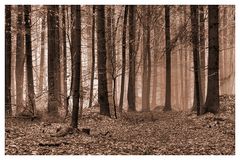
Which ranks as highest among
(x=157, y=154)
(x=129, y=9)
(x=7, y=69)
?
(x=129, y=9)

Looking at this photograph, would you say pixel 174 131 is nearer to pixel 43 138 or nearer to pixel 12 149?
pixel 43 138

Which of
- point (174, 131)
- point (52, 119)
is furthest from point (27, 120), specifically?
point (174, 131)

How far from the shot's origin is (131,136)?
12.2m

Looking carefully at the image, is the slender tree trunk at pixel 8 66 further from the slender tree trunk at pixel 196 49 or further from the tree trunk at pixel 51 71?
the slender tree trunk at pixel 196 49

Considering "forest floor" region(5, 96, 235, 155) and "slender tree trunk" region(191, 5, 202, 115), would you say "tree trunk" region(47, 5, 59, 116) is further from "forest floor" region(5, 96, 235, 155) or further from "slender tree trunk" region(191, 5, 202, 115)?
"slender tree trunk" region(191, 5, 202, 115)

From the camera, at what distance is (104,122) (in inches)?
577

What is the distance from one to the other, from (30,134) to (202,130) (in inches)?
223

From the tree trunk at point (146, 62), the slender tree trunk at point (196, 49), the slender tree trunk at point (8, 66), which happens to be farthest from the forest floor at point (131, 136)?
the tree trunk at point (146, 62)

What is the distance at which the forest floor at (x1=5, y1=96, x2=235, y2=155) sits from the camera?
10.1 metres

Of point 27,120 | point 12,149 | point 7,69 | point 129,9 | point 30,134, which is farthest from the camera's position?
point 129,9

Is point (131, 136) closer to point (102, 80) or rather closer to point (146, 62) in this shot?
point (102, 80)

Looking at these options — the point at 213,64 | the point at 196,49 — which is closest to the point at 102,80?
the point at 196,49

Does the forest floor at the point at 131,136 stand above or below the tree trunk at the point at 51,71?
below

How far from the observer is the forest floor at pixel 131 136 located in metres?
10.1
